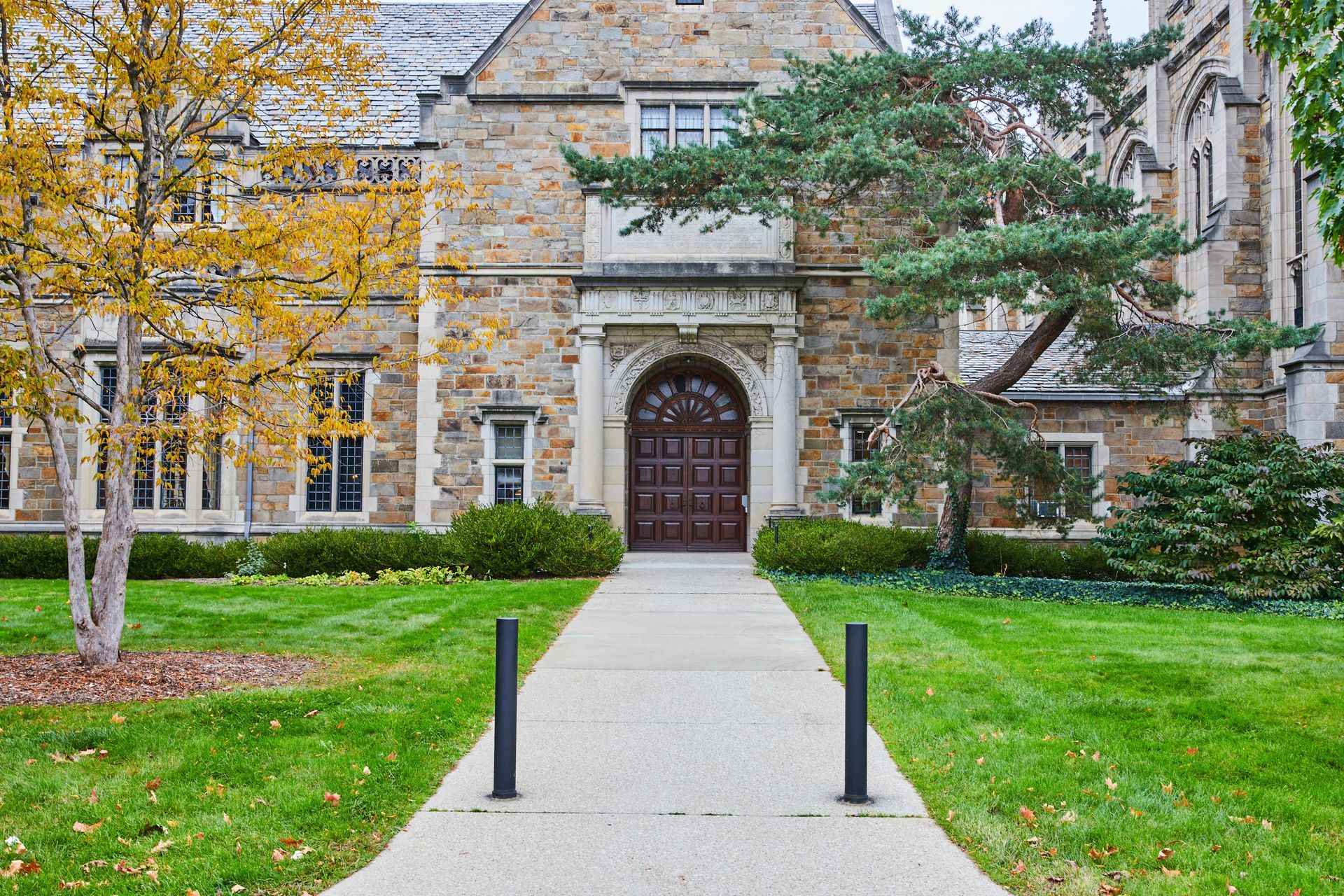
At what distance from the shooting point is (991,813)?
18.1 ft

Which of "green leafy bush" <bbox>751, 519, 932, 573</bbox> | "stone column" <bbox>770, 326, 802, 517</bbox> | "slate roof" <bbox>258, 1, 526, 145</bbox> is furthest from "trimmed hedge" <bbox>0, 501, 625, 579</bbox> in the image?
"slate roof" <bbox>258, 1, 526, 145</bbox>

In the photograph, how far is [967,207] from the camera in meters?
15.3

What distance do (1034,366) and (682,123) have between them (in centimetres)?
843

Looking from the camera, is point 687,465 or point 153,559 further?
point 687,465

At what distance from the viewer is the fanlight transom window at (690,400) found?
67.2 feet

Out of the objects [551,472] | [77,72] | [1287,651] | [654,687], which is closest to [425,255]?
[551,472]

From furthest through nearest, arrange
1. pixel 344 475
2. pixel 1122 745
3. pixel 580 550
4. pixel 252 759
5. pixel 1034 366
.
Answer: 1. pixel 1034 366
2. pixel 344 475
3. pixel 580 550
4. pixel 1122 745
5. pixel 252 759

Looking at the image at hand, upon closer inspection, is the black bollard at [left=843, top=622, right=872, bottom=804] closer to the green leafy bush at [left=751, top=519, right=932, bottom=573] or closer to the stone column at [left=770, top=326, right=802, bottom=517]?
the green leafy bush at [left=751, top=519, right=932, bottom=573]

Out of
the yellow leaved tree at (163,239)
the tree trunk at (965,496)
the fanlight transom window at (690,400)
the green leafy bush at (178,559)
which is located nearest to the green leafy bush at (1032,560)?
the tree trunk at (965,496)

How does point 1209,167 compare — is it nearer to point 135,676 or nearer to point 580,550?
point 580,550

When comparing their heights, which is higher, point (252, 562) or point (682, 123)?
point (682, 123)

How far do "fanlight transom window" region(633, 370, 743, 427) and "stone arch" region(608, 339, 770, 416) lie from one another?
100 cm

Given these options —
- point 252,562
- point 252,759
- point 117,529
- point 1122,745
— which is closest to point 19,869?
point 252,759

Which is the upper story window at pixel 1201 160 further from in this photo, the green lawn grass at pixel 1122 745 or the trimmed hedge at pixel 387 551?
the trimmed hedge at pixel 387 551
